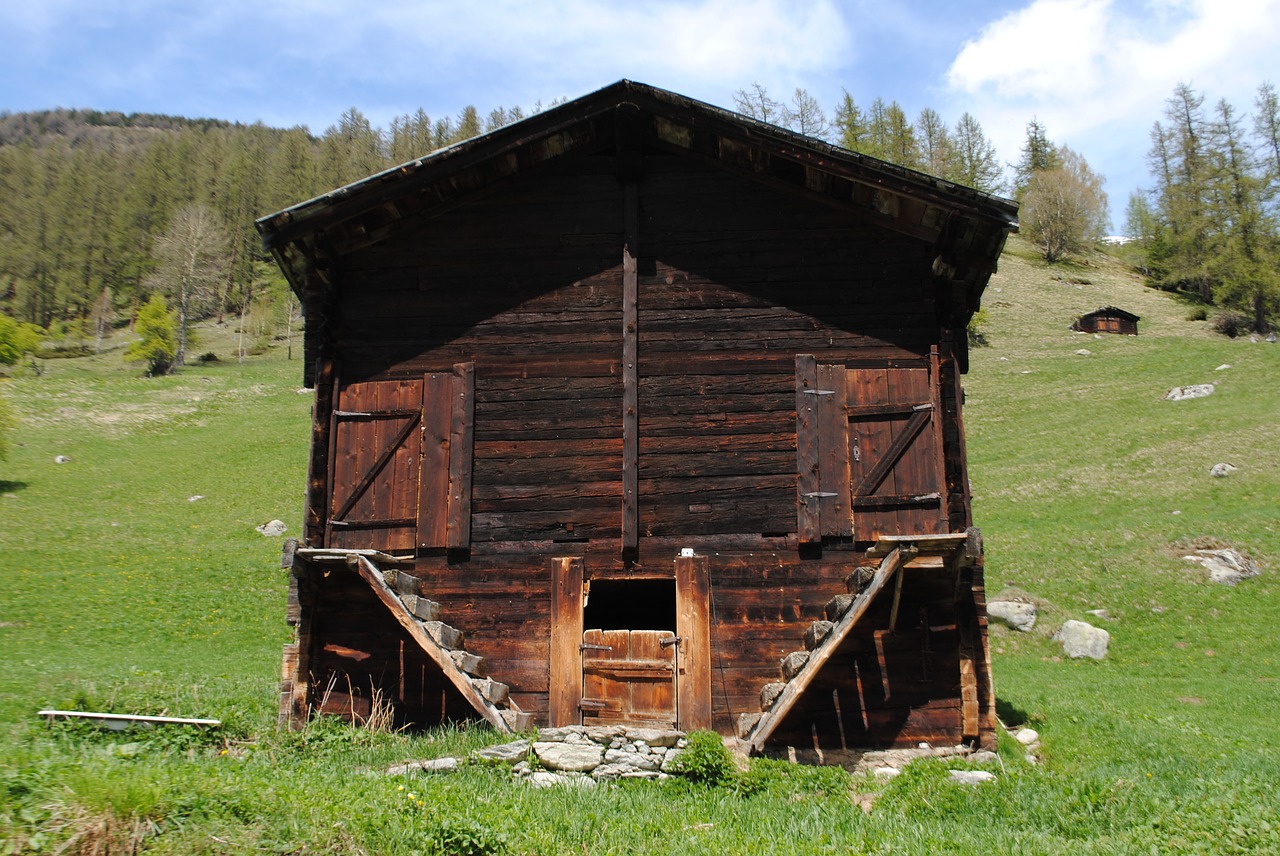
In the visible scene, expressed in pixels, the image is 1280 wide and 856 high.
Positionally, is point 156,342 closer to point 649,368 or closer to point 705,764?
point 649,368

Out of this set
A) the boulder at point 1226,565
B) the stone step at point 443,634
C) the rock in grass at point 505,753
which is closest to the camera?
the rock in grass at point 505,753

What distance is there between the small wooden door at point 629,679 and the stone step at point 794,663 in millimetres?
1485

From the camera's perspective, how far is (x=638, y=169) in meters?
13.4

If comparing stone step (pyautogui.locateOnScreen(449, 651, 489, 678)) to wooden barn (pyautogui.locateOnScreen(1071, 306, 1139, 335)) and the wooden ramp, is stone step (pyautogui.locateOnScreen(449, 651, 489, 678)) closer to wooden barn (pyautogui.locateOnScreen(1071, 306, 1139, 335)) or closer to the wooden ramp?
the wooden ramp

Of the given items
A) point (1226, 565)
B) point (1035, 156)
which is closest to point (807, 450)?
point (1226, 565)

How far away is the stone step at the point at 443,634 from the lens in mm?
11367

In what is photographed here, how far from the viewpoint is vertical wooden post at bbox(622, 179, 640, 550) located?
12.4 m

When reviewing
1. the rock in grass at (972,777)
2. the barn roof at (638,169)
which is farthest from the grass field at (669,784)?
the barn roof at (638,169)

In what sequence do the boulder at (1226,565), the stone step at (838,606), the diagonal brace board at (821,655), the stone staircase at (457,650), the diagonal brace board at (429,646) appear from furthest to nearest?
1. the boulder at (1226,565)
2. the stone staircase at (457,650)
3. the stone step at (838,606)
4. the diagonal brace board at (429,646)
5. the diagonal brace board at (821,655)

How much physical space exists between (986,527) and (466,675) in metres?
26.2

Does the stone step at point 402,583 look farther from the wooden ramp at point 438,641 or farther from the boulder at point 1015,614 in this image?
the boulder at point 1015,614

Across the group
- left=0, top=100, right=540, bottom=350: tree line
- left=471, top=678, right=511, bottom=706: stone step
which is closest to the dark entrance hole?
left=471, top=678, right=511, bottom=706: stone step

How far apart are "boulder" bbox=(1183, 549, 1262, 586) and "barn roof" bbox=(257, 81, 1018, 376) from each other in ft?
60.6

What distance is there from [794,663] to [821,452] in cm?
279
